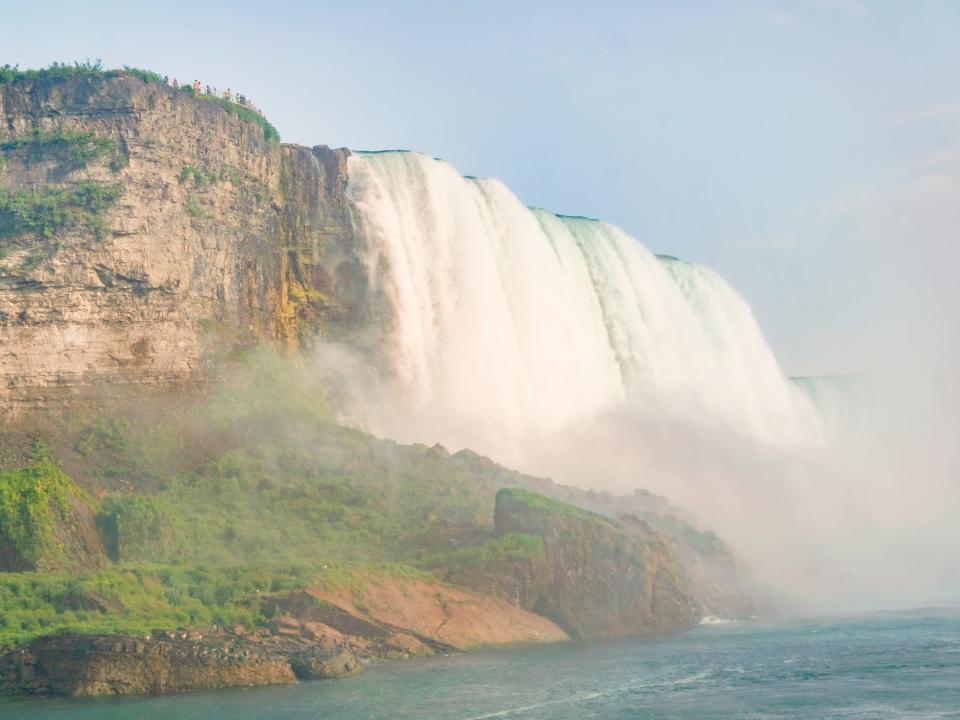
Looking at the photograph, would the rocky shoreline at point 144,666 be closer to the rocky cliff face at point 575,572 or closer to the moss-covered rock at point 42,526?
the moss-covered rock at point 42,526

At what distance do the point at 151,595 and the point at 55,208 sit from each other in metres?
16.3

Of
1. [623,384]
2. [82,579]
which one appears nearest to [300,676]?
[82,579]

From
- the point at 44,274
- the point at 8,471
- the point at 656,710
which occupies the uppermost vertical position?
the point at 44,274

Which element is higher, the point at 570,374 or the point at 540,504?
the point at 570,374

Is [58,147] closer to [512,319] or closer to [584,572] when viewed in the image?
[512,319]

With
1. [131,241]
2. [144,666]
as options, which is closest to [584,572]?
[144,666]

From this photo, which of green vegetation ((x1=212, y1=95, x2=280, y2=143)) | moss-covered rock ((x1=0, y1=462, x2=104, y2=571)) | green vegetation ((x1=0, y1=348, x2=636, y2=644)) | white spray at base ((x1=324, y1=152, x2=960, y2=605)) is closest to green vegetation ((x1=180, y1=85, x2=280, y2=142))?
green vegetation ((x1=212, y1=95, x2=280, y2=143))

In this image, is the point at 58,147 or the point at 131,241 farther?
the point at 131,241

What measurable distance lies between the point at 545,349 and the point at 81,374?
77.9ft

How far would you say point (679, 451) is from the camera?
212 feet

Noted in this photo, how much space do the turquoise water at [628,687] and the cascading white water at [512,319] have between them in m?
19.0

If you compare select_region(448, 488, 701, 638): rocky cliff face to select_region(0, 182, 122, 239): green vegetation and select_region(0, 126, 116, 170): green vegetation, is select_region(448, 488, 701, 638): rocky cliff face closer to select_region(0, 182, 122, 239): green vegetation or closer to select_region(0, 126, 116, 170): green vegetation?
select_region(0, 182, 122, 239): green vegetation

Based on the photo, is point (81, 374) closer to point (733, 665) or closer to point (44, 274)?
point (44, 274)

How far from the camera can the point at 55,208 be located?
46.1m
